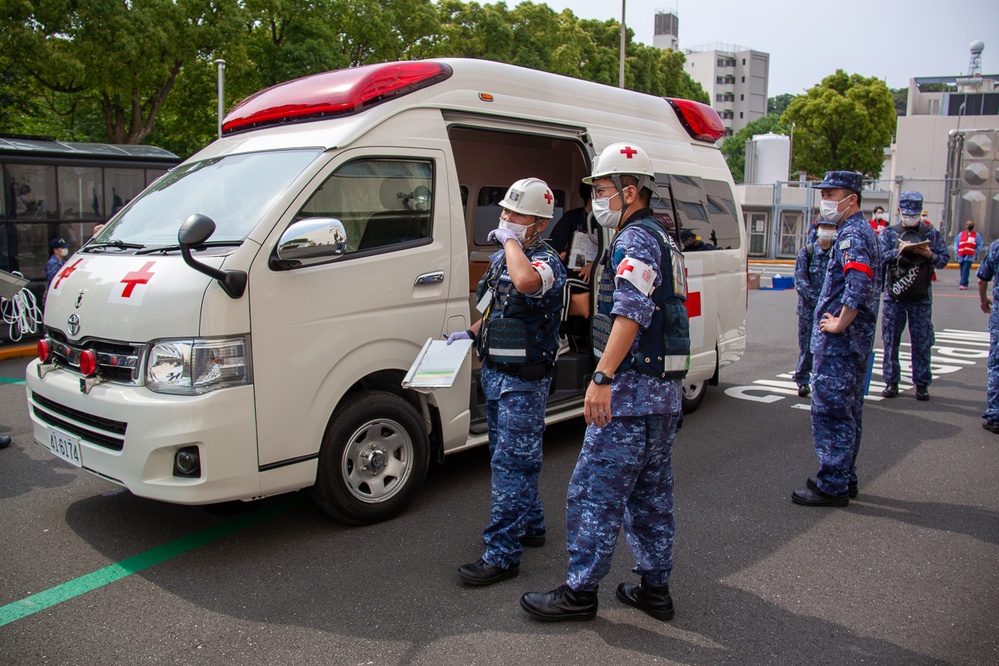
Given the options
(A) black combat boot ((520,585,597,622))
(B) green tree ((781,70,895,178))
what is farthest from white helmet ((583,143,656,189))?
(B) green tree ((781,70,895,178))

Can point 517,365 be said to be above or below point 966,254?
below

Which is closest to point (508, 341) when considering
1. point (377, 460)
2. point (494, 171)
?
point (377, 460)

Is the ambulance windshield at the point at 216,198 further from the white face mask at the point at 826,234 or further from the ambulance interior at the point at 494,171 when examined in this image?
the white face mask at the point at 826,234

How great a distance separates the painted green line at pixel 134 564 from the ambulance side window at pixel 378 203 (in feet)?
5.47

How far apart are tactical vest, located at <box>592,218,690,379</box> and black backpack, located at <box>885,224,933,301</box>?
5.58 metres

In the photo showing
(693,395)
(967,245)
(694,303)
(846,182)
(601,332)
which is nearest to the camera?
(601,332)

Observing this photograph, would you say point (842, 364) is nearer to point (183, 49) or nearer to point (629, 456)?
point (629, 456)

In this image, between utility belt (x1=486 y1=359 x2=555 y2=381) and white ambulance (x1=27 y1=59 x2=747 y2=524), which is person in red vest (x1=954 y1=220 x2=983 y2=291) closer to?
white ambulance (x1=27 y1=59 x2=747 y2=524)

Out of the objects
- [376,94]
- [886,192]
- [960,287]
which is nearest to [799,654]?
[376,94]

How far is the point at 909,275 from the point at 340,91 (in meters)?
6.08

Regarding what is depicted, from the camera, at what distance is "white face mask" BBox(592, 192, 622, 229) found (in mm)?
3465

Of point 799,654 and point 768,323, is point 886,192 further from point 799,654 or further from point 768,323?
point 799,654

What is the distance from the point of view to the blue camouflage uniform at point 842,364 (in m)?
4.86

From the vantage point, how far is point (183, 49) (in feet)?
A: 59.5
